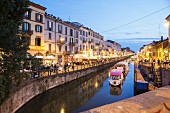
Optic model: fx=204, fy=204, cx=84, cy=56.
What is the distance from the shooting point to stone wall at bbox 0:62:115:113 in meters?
15.7

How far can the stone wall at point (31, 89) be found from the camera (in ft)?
51.4

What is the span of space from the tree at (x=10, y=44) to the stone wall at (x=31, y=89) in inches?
121

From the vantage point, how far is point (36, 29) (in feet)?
137

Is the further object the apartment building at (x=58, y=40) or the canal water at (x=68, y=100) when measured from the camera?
the apartment building at (x=58, y=40)

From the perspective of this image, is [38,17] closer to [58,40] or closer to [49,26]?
[49,26]

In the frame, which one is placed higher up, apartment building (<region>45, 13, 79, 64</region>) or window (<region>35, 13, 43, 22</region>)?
window (<region>35, 13, 43, 22</region>)

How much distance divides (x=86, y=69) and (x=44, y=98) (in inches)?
853

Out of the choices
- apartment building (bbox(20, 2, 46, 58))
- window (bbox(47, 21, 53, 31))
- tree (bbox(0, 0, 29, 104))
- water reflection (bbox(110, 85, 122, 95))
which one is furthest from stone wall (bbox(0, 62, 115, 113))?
window (bbox(47, 21, 53, 31))

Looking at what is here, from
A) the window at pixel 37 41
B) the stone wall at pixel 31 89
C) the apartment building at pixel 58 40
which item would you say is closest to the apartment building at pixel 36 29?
the window at pixel 37 41

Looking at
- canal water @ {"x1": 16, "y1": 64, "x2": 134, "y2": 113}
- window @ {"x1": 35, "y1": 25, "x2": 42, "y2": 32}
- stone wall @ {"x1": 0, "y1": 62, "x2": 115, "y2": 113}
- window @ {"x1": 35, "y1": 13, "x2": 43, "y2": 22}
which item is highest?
window @ {"x1": 35, "y1": 13, "x2": 43, "y2": 22}

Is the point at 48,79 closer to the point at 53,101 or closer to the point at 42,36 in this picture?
the point at 53,101

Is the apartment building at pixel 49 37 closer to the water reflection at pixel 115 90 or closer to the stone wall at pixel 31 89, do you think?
the stone wall at pixel 31 89

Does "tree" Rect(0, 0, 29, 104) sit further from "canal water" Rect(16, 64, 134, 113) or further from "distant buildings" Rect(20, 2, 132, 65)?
"distant buildings" Rect(20, 2, 132, 65)

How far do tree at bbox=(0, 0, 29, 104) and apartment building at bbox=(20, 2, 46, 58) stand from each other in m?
26.5
